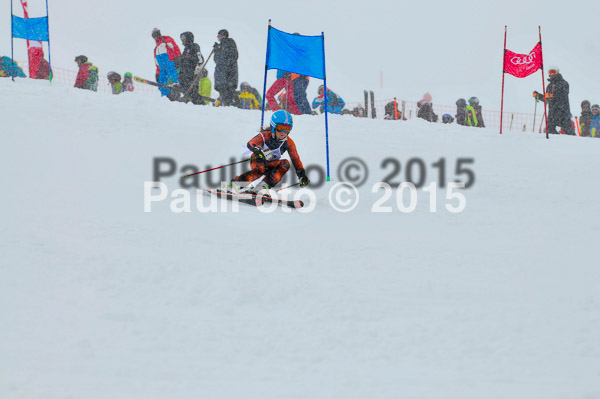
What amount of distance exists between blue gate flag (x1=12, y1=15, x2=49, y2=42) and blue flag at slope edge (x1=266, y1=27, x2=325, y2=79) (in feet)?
21.9

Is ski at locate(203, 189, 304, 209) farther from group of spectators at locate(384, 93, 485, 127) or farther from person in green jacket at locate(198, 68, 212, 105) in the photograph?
group of spectators at locate(384, 93, 485, 127)

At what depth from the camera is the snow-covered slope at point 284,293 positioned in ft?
9.87

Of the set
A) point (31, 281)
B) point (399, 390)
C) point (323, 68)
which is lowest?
point (399, 390)

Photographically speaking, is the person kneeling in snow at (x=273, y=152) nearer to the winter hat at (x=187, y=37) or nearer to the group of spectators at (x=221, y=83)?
the group of spectators at (x=221, y=83)

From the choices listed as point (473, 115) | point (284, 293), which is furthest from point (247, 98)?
point (284, 293)

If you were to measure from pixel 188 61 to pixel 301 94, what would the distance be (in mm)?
2561

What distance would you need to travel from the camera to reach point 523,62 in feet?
42.4

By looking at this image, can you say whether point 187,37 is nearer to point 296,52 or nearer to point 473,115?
point 296,52

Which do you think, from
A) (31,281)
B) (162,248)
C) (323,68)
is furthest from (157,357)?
(323,68)

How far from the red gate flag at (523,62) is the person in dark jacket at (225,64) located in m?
5.86

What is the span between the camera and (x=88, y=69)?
13.6 metres

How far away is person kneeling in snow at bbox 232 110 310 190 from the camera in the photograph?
7.19 metres

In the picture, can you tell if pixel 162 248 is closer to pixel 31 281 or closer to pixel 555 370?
pixel 31 281

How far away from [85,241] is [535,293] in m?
3.41
